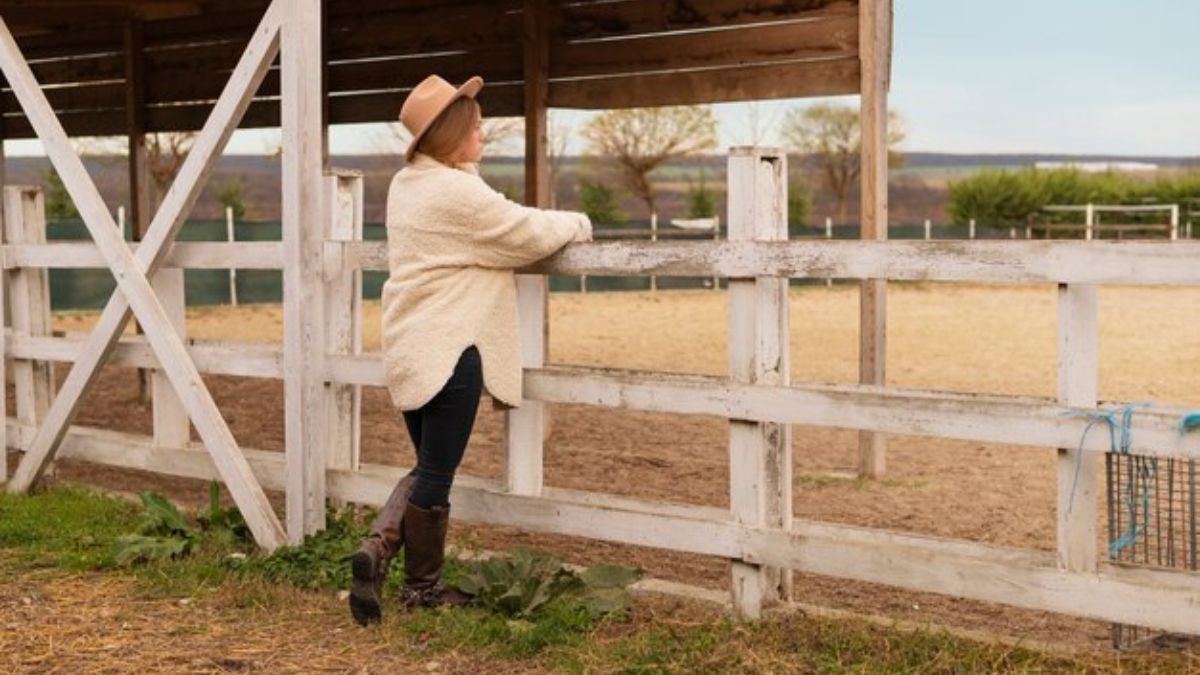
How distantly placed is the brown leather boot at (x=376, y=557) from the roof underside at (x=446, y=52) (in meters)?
4.53

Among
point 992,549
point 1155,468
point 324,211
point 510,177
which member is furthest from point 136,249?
point 510,177

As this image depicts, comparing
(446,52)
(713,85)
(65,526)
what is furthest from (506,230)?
(446,52)

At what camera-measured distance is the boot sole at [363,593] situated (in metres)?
5.32

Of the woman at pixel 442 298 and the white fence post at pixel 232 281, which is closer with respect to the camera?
the woman at pixel 442 298

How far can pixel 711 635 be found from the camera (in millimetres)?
5051

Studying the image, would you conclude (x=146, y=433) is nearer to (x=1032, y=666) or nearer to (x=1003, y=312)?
(x=1032, y=666)

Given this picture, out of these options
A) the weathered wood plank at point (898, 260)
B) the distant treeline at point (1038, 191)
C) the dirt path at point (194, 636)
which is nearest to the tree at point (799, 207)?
the distant treeline at point (1038, 191)

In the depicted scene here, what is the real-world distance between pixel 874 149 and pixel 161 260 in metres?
3.80

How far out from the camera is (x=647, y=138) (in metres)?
57.0

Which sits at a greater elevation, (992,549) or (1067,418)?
(1067,418)

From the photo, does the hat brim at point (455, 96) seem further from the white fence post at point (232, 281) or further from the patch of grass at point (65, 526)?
the white fence post at point (232, 281)

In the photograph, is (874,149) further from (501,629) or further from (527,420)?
(501,629)

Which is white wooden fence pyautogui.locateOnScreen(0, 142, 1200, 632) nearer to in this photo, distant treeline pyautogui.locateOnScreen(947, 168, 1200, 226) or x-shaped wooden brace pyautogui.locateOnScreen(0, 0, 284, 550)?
x-shaped wooden brace pyautogui.locateOnScreen(0, 0, 284, 550)

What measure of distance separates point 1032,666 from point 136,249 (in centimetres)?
432
